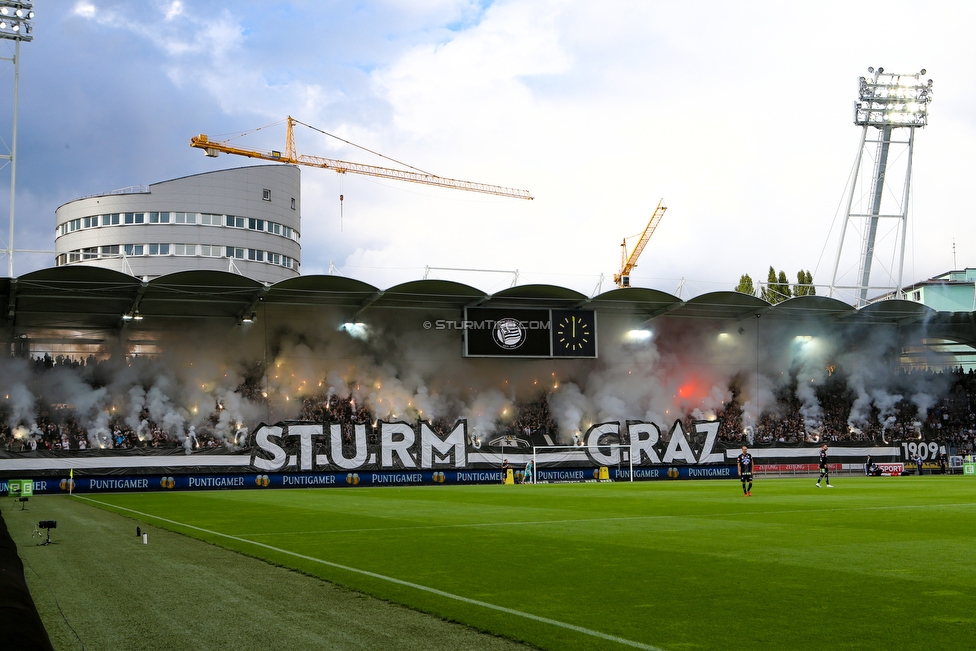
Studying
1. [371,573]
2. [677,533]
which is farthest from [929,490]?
[371,573]

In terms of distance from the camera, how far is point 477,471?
47.6 metres

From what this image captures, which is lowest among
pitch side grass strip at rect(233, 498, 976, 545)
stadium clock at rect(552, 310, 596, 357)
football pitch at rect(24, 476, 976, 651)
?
pitch side grass strip at rect(233, 498, 976, 545)

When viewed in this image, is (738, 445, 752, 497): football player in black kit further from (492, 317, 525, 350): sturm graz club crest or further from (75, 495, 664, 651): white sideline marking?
(492, 317, 525, 350): sturm graz club crest

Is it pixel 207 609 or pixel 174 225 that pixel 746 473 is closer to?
pixel 207 609

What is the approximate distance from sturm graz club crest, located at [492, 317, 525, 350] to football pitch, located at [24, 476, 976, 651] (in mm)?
28748

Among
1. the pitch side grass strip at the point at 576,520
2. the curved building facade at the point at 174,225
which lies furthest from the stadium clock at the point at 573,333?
the curved building facade at the point at 174,225

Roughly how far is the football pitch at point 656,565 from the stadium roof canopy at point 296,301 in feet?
81.3

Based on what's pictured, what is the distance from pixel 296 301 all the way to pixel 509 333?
1350 cm

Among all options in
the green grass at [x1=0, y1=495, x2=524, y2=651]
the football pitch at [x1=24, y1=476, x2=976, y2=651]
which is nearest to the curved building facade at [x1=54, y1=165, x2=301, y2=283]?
the football pitch at [x1=24, y1=476, x2=976, y2=651]

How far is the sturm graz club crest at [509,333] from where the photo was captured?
54219 mm

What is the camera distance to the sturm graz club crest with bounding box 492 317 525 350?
54219mm

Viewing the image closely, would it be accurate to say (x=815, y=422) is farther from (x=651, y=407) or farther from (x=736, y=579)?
(x=736, y=579)

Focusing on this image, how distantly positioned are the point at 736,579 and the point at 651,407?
51782 mm

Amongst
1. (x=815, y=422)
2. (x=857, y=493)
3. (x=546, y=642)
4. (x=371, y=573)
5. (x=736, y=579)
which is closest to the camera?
(x=546, y=642)
